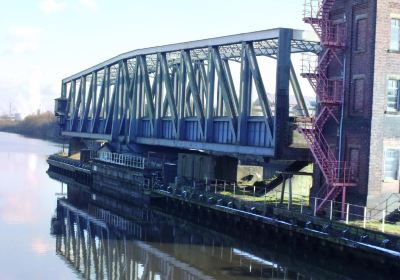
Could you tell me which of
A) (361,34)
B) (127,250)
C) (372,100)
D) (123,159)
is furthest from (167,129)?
(372,100)

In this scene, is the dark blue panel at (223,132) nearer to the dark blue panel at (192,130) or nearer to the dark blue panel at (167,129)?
the dark blue panel at (192,130)

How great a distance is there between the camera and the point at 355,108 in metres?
33.6

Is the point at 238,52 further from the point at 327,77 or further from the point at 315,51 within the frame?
the point at 327,77

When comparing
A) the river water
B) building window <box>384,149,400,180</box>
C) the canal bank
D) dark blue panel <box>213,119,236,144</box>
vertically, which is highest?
dark blue panel <box>213,119,236,144</box>

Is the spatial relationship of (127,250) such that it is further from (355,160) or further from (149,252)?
(355,160)

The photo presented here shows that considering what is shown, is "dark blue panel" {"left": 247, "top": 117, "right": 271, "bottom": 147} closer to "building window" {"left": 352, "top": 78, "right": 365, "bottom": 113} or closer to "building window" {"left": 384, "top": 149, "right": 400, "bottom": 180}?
"building window" {"left": 352, "top": 78, "right": 365, "bottom": 113}

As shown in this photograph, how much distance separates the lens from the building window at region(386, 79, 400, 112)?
32938 mm

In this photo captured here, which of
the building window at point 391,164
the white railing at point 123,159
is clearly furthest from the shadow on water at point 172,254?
the white railing at point 123,159

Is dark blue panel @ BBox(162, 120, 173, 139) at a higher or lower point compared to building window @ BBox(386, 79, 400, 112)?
lower

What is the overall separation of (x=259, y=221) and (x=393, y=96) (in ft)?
32.1

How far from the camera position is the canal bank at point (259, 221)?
27500 mm

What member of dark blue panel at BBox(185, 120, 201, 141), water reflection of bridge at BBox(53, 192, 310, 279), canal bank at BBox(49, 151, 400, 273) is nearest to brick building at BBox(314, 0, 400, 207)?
canal bank at BBox(49, 151, 400, 273)

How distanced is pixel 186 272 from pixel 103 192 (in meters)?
34.8

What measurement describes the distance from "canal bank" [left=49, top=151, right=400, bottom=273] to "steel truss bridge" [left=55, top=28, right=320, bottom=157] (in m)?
3.73
